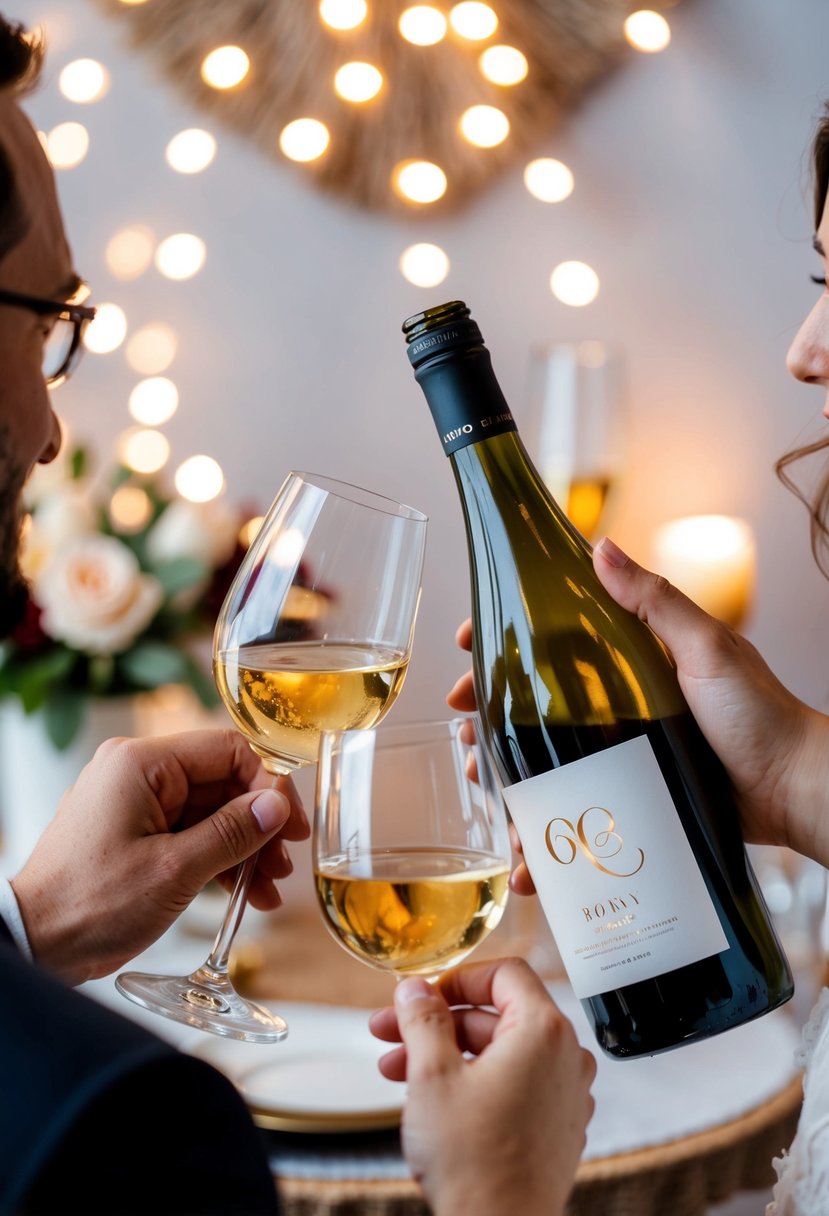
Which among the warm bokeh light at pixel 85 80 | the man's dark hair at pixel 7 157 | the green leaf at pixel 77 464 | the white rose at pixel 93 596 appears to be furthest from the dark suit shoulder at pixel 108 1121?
the warm bokeh light at pixel 85 80

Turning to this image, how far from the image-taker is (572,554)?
1.04m

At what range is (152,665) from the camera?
4.96ft

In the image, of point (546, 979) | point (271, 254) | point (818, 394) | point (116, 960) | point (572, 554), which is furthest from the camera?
point (271, 254)

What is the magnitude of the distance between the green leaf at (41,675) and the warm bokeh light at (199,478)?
564 mm

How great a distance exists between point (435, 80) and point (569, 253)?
0.35 meters

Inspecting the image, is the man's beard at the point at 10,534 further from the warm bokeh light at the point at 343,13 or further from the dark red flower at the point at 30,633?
the warm bokeh light at the point at 343,13

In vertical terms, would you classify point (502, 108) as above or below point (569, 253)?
above

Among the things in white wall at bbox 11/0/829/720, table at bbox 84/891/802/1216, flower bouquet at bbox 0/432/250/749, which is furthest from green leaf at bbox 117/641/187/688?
white wall at bbox 11/0/829/720

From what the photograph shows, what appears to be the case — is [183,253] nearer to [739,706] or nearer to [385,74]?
[385,74]

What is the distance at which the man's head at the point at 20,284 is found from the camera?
85cm

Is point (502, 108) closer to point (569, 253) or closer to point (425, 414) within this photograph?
point (569, 253)

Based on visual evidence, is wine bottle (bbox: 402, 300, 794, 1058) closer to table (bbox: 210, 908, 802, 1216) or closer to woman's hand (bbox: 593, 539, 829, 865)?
woman's hand (bbox: 593, 539, 829, 865)

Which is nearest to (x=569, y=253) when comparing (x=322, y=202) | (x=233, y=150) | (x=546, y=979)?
(x=322, y=202)

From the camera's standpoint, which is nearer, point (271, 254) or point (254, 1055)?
point (254, 1055)
